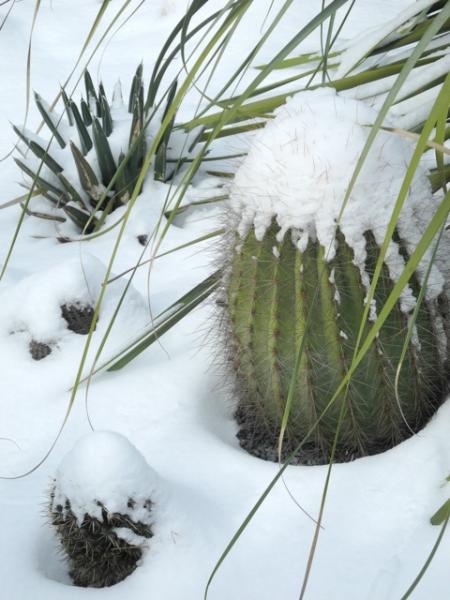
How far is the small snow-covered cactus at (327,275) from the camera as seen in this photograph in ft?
4.18

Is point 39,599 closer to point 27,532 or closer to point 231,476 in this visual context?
point 27,532

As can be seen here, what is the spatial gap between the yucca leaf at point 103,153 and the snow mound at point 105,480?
1388mm

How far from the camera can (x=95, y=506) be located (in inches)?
48.3

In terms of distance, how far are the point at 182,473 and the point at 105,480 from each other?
0.23 metres

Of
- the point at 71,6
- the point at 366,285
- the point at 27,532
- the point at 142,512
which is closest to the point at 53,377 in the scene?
the point at 27,532

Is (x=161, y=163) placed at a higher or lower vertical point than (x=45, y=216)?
higher

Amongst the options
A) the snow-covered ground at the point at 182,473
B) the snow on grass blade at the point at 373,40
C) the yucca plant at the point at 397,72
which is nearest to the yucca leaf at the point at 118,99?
the snow-covered ground at the point at 182,473

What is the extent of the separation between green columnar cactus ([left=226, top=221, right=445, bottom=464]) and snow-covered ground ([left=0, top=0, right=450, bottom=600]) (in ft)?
0.20

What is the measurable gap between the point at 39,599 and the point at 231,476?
362 millimetres

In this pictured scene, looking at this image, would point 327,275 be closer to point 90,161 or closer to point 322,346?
point 322,346

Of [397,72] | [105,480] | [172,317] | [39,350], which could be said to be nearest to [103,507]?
[105,480]

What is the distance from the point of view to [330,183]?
1.27 metres

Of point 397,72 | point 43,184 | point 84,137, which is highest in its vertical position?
point 397,72

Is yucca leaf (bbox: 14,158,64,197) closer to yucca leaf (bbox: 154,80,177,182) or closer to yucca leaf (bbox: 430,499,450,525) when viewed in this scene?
yucca leaf (bbox: 154,80,177,182)
